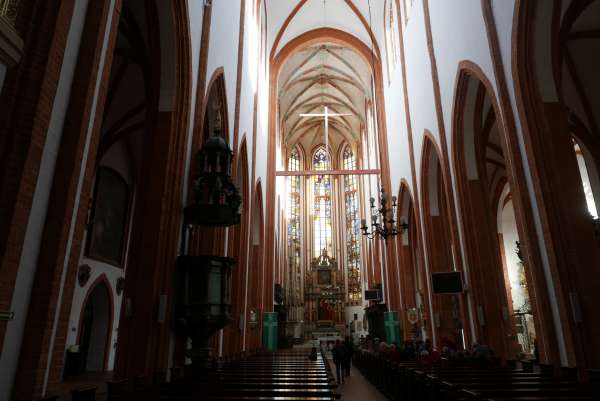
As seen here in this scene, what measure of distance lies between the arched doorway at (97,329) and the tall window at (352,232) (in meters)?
19.6

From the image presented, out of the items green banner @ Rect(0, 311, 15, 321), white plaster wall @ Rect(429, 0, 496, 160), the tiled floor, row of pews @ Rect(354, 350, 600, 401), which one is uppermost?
white plaster wall @ Rect(429, 0, 496, 160)

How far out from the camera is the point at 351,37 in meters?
20.3

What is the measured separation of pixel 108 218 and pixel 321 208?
21.9 m

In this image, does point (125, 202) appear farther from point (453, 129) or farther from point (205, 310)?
point (453, 129)

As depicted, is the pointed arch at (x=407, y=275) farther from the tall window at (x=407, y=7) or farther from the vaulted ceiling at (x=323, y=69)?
the vaulted ceiling at (x=323, y=69)

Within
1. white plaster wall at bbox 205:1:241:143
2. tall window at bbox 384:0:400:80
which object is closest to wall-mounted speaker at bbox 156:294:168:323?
white plaster wall at bbox 205:1:241:143

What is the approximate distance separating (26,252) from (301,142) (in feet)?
103

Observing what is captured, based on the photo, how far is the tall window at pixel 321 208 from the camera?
32250 mm

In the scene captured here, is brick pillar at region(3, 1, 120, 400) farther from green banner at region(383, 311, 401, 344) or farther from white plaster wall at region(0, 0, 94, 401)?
green banner at region(383, 311, 401, 344)

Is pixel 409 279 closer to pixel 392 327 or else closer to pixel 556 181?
pixel 392 327

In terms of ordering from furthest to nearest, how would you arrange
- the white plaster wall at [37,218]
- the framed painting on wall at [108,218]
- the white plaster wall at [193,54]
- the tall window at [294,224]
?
the tall window at [294,224] → the framed painting on wall at [108,218] → the white plaster wall at [193,54] → the white plaster wall at [37,218]

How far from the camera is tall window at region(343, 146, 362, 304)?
29859mm

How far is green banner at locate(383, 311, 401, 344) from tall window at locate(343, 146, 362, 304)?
13.0 m

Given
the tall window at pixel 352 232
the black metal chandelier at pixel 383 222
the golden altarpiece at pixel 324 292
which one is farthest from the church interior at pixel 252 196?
the tall window at pixel 352 232
